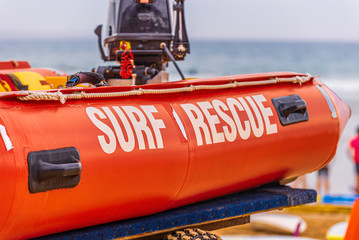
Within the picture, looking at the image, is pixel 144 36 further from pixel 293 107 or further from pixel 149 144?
pixel 149 144

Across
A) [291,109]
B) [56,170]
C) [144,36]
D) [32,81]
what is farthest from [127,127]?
[144,36]

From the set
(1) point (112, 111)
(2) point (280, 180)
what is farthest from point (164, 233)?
(2) point (280, 180)

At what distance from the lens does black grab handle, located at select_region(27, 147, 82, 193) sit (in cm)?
200

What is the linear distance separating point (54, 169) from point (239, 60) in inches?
1350

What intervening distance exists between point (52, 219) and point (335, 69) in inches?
1260

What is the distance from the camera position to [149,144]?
2340 millimetres

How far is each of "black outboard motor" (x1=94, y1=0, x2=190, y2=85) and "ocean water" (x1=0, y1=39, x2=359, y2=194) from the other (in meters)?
18.3

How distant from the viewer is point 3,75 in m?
3.22

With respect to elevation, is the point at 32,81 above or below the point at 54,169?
above

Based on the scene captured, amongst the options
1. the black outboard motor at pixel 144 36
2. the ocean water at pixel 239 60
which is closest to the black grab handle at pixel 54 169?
the black outboard motor at pixel 144 36

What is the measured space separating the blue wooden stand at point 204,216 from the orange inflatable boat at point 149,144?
4 centimetres

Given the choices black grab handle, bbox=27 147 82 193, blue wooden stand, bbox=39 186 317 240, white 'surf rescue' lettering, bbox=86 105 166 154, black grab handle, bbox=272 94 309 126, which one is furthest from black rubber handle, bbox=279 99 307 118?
black grab handle, bbox=27 147 82 193

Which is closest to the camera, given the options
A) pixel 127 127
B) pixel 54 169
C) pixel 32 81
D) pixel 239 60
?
pixel 54 169

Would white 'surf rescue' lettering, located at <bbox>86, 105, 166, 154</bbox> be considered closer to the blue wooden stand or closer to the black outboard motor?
the blue wooden stand
